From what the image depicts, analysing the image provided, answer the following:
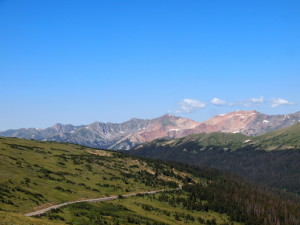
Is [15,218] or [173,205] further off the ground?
[15,218]

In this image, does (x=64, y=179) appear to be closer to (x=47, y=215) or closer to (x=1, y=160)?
(x=1, y=160)

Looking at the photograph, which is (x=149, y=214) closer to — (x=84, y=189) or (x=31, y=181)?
(x=84, y=189)

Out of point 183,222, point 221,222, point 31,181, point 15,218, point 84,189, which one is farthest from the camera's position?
point 221,222

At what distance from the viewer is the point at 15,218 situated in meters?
75.7

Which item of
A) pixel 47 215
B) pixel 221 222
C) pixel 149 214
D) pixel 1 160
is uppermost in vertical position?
pixel 1 160

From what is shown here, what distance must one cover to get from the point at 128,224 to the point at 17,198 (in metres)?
38.5

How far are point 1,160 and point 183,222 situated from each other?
92811 millimetres

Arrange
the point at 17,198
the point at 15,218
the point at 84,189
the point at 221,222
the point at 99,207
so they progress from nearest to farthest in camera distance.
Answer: the point at 15,218, the point at 17,198, the point at 99,207, the point at 84,189, the point at 221,222

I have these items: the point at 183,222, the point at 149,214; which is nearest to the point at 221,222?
the point at 183,222

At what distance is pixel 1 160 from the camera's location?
562 ft

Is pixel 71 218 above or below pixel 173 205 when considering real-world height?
above

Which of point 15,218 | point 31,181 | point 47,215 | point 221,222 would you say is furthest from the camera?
point 221,222

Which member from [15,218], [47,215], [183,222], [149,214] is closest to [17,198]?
[47,215]

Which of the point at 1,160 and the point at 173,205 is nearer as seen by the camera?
the point at 1,160
